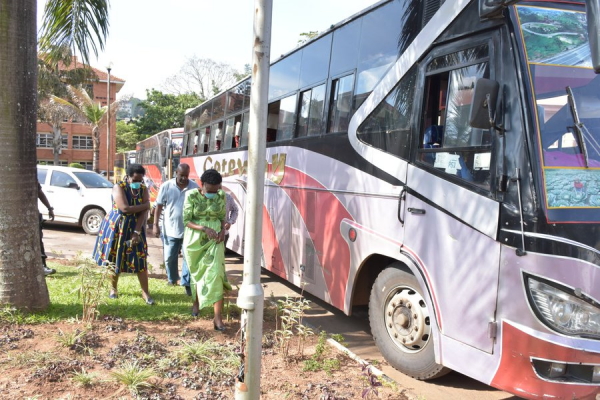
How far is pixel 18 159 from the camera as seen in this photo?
474 centimetres

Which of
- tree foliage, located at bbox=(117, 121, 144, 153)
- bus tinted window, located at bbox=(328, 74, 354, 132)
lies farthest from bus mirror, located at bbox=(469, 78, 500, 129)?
tree foliage, located at bbox=(117, 121, 144, 153)

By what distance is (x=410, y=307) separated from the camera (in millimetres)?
4199

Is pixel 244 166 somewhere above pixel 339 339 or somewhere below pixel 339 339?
above

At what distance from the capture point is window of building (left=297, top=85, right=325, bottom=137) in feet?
19.3

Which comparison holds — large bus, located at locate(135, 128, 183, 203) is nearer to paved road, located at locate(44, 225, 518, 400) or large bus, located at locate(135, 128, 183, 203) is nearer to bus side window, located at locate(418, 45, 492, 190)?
paved road, located at locate(44, 225, 518, 400)

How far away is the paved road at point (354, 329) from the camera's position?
13.3 ft

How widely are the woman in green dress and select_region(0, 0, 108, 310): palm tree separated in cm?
162

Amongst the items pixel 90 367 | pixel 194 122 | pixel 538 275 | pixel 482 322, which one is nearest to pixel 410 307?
pixel 482 322

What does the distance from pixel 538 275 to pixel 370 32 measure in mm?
3169

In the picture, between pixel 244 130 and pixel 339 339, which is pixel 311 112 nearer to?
pixel 244 130

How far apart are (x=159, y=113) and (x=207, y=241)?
4125cm

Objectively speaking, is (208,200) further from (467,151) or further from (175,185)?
(467,151)

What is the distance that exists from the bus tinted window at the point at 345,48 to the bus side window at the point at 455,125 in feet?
4.66

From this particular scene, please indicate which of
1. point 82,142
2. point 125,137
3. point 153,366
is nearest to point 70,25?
point 153,366
